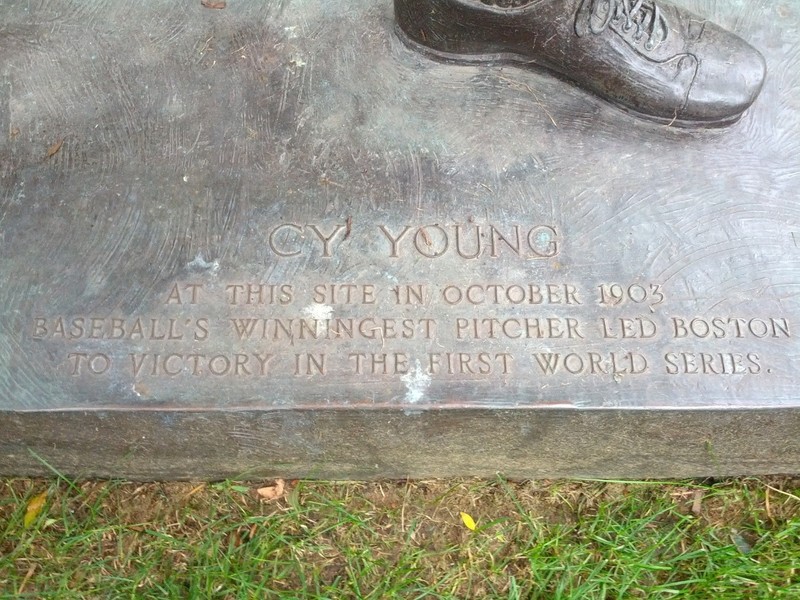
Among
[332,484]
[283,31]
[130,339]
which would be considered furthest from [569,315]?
[283,31]

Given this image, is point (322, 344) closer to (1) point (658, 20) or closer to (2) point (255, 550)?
(2) point (255, 550)

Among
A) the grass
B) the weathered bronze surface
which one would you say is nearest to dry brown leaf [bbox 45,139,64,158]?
the weathered bronze surface

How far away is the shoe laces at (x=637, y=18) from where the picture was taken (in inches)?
75.6

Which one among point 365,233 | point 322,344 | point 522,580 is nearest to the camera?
point 322,344

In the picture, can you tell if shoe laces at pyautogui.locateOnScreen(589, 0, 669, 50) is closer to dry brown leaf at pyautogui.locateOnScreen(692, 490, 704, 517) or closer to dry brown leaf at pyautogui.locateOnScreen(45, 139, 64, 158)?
dry brown leaf at pyautogui.locateOnScreen(692, 490, 704, 517)

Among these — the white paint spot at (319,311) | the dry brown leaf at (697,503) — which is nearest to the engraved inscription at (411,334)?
the white paint spot at (319,311)

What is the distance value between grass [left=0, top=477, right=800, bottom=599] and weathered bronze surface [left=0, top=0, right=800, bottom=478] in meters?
0.11

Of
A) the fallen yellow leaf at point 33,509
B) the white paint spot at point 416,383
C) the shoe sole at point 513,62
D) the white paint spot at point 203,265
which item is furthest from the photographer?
the fallen yellow leaf at point 33,509

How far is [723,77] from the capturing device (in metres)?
1.96

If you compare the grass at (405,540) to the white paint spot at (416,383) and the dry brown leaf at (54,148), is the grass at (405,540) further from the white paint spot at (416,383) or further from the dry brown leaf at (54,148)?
the dry brown leaf at (54,148)

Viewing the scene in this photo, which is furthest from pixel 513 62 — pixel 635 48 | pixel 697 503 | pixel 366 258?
pixel 697 503

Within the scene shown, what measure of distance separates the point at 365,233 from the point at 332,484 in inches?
33.5

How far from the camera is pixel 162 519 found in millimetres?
2174

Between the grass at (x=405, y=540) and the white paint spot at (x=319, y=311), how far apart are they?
690 millimetres
